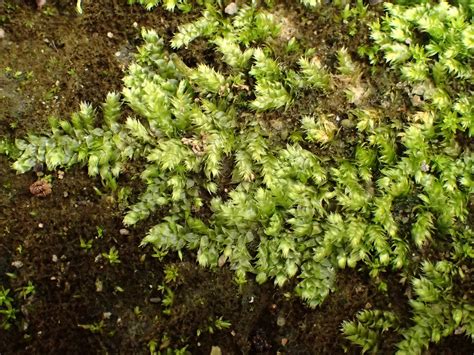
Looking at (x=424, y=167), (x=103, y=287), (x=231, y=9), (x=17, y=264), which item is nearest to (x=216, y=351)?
(x=103, y=287)

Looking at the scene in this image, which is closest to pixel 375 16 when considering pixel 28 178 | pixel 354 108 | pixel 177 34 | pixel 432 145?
pixel 354 108

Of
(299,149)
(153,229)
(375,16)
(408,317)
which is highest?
(375,16)

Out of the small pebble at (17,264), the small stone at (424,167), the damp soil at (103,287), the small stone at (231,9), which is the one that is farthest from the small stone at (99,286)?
the small stone at (424,167)

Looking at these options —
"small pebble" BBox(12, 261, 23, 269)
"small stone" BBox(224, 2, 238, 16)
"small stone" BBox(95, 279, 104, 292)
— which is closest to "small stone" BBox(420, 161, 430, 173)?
"small stone" BBox(224, 2, 238, 16)

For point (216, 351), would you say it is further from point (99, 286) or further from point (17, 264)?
point (17, 264)

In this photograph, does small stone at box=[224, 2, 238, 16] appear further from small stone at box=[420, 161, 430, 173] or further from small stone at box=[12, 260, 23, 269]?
small stone at box=[12, 260, 23, 269]

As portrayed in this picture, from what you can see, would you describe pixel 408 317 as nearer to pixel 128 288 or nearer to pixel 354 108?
pixel 354 108

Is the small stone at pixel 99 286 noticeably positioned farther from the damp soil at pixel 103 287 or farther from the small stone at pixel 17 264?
the small stone at pixel 17 264

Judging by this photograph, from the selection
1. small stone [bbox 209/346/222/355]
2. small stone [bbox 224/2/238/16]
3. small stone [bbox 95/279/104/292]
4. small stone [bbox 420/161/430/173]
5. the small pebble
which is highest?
small stone [bbox 224/2/238/16]
